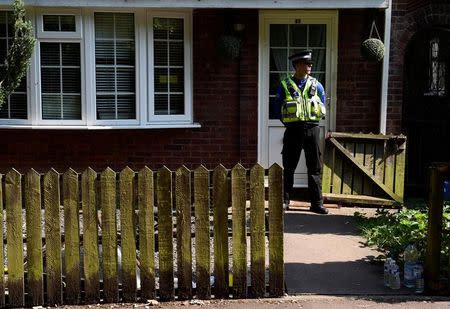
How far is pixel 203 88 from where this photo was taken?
9.01 m

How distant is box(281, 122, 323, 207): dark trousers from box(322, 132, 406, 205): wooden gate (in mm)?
461

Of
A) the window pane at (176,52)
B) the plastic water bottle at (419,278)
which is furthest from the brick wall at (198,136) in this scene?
the plastic water bottle at (419,278)

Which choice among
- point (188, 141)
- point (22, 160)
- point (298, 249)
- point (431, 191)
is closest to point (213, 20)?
point (188, 141)

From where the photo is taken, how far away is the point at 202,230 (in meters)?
5.04

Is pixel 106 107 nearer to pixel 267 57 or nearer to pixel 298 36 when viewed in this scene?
pixel 267 57

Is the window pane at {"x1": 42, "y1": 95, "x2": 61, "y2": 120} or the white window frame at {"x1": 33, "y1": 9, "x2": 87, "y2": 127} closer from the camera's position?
the white window frame at {"x1": 33, "y1": 9, "x2": 87, "y2": 127}

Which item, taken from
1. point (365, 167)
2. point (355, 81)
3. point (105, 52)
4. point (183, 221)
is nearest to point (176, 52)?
point (105, 52)

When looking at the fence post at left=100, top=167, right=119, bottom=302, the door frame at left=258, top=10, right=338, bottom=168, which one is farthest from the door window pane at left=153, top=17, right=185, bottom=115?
the fence post at left=100, top=167, right=119, bottom=302

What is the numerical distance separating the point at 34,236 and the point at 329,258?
280 cm

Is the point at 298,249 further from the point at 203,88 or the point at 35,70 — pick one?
the point at 35,70

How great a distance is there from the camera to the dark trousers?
788 centimetres

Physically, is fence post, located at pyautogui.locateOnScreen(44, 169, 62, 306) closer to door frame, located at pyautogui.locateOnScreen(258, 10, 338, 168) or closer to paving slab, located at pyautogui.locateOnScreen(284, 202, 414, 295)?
paving slab, located at pyautogui.locateOnScreen(284, 202, 414, 295)

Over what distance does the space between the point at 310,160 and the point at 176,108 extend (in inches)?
86.9

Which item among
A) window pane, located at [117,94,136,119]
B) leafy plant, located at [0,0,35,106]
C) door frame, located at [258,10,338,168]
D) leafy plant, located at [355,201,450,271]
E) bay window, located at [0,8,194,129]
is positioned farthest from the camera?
door frame, located at [258,10,338,168]
